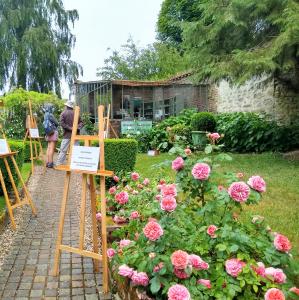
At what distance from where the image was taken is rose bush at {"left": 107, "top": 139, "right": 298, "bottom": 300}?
237cm

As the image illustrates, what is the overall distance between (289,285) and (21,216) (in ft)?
14.0

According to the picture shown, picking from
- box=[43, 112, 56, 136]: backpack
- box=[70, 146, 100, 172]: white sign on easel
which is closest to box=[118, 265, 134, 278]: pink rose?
box=[70, 146, 100, 172]: white sign on easel

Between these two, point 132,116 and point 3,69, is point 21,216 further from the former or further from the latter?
point 3,69

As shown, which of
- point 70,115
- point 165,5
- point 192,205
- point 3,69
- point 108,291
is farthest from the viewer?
point 165,5

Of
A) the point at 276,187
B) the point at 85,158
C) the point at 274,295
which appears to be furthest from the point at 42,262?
the point at 276,187

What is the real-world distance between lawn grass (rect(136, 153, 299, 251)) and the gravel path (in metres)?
1.16

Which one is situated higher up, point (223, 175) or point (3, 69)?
point (3, 69)

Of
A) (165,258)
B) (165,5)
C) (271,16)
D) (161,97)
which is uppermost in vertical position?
(165,5)

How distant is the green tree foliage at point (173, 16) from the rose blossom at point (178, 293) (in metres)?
28.1

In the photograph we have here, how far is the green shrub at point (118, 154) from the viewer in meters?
7.49

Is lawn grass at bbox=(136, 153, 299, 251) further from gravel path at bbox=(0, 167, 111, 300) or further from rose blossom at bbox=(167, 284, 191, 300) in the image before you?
rose blossom at bbox=(167, 284, 191, 300)

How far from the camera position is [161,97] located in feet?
55.3

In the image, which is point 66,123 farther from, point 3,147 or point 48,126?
point 3,147

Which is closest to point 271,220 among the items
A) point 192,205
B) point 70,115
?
point 192,205
